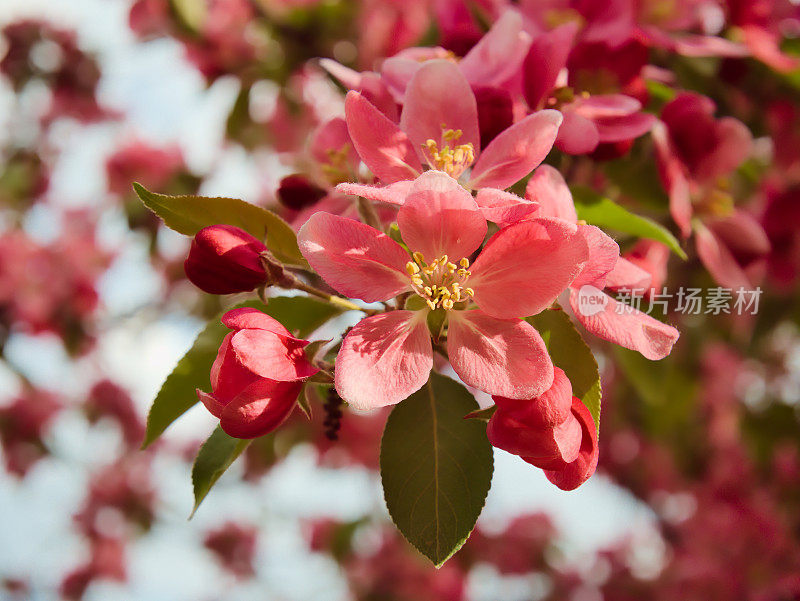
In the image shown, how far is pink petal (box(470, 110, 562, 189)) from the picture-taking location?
82cm

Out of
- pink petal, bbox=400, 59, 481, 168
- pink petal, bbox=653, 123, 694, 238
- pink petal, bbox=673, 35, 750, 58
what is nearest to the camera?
pink petal, bbox=400, 59, 481, 168

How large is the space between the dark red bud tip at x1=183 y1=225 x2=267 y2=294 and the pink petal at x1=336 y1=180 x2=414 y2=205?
0.14 meters

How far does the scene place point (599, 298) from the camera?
80 cm

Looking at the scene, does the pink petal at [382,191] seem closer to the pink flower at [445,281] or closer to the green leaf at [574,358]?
the pink flower at [445,281]

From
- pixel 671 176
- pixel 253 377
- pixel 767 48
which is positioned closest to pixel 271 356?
pixel 253 377

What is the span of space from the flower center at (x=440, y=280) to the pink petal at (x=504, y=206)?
0.07 metres

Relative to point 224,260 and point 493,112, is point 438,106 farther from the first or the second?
point 224,260

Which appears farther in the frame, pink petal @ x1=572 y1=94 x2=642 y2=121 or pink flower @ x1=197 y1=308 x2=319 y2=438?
pink petal @ x1=572 y1=94 x2=642 y2=121

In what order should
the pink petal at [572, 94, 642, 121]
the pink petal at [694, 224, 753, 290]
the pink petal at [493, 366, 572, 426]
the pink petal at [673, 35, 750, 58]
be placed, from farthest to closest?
1. the pink petal at [673, 35, 750, 58]
2. the pink petal at [694, 224, 753, 290]
3. the pink petal at [572, 94, 642, 121]
4. the pink petal at [493, 366, 572, 426]

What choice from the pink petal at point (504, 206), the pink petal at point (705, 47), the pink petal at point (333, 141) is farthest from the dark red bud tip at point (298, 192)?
the pink petal at point (705, 47)

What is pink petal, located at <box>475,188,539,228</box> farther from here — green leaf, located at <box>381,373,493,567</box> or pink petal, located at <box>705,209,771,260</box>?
pink petal, located at <box>705,209,771,260</box>

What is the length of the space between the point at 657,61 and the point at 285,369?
136cm

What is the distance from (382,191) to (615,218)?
0.40 meters

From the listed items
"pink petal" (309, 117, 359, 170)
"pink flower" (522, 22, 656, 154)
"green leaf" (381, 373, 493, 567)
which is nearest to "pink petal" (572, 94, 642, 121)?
"pink flower" (522, 22, 656, 154)
